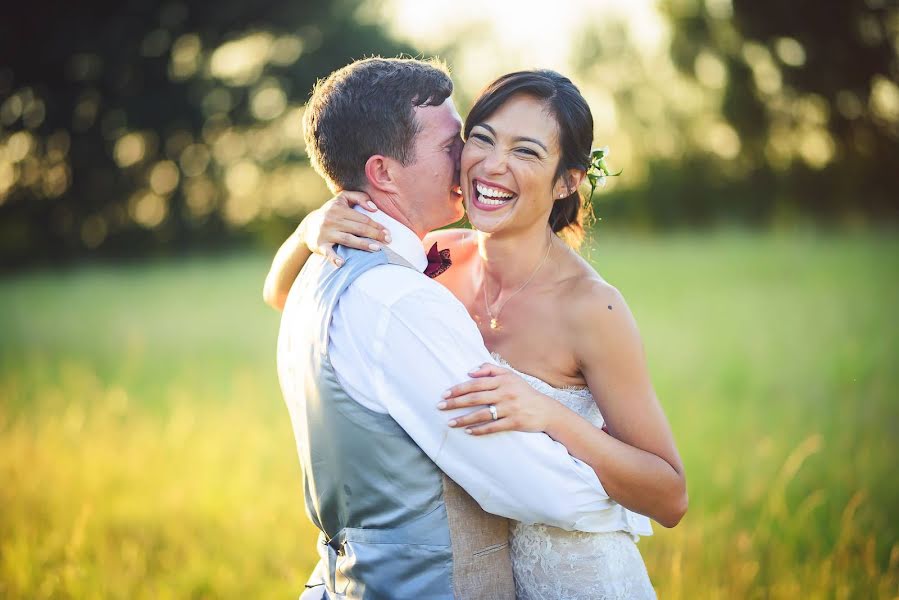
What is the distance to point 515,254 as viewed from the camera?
3234mm

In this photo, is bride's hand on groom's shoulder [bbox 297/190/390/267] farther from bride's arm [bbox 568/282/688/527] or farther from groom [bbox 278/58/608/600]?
bride's arm [bbox 568/282/688/527]

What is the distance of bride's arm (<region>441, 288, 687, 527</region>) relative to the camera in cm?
226

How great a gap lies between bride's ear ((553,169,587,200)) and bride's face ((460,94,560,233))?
9 cm

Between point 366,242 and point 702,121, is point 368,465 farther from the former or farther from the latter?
point 702,121

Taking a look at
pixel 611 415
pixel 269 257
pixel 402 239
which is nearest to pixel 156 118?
pixel 269 257

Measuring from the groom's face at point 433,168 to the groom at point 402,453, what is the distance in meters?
0.38

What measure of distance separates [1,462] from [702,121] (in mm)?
18179

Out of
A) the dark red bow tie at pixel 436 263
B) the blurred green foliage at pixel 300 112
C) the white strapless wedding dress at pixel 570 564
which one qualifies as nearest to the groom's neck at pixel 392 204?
the dark red bow tie at pixel 436 263

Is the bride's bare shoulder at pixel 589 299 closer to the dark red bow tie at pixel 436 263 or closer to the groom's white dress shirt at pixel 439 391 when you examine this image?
the dark red bow tie at pixel 436 263

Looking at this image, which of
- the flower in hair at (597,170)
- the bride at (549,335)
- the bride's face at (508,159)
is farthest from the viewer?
the flower in hair at (597,170)

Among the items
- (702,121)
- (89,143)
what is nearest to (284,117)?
(89,143)

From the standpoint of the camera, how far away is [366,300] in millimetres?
2334

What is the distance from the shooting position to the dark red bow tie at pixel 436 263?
304 centimetres

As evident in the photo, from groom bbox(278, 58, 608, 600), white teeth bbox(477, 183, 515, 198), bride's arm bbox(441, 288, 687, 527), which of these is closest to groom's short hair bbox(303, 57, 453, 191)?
white teeth bbox(477, 183, 515, 198)
